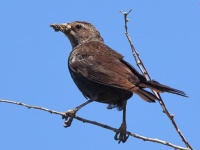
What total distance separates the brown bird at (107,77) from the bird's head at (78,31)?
51 cm

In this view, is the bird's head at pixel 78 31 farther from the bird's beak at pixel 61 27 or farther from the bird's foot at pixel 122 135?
the bird's foot at pixel 122 135

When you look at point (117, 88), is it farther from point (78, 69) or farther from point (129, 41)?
point (129, 41)

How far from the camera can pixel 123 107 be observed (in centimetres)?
678

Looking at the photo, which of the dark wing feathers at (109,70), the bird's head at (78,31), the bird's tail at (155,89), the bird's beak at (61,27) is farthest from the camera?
the bird's head at (78,31)

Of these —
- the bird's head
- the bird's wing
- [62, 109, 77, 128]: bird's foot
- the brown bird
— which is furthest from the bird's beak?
[62, 109, 77, 128]: bird's foot

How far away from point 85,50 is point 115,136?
1.46 meters

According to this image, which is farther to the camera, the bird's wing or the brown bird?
the bird's wing

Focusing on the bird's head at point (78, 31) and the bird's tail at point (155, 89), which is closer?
the bird's tail at point (155, 89)

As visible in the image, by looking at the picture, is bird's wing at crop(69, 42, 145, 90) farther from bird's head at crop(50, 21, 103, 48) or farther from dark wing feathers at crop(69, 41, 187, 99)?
bird's head at crop(50, 21, 103, 48)

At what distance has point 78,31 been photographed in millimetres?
8258

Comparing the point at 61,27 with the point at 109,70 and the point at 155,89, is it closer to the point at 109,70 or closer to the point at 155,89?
the point at 109,70

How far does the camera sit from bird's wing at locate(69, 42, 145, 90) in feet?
19.8

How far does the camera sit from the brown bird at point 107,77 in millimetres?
5854

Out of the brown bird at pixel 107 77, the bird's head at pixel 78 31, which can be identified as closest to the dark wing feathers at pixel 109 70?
the brown bird at pixel 107 77
